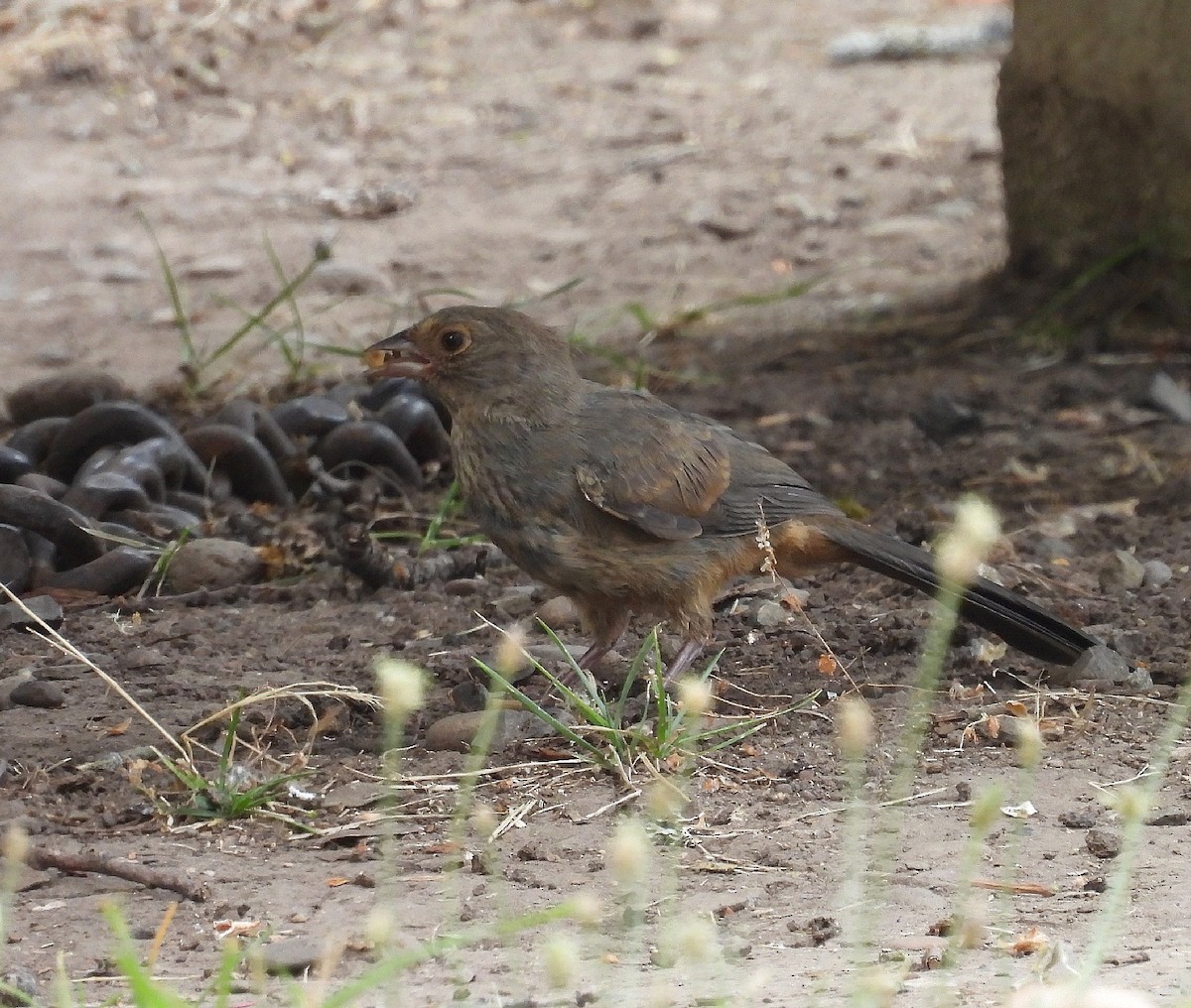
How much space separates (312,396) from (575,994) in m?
3.60

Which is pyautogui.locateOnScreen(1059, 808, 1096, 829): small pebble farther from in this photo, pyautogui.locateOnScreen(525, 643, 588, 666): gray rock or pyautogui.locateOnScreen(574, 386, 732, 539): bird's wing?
pyautogui.locateOnScreen(525, 643, 588, 666): gray rock

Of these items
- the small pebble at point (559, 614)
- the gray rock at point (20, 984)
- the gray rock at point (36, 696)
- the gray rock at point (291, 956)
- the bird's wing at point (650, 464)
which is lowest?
the small pebble at point (559, 614)

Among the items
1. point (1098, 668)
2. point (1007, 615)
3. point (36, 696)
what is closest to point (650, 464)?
point (1007, 615)

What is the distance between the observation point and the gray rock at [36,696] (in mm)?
4035

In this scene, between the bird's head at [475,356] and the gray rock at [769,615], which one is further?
the gray rock at [769,615]

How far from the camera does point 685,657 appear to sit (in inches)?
166

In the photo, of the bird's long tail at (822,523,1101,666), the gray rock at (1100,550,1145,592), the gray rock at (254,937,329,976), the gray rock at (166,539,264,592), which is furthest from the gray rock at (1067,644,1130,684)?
the gray rock at (166,539,264,592)

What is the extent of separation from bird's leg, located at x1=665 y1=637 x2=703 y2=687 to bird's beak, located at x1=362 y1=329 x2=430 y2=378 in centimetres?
93

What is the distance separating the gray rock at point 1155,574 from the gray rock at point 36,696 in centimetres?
278

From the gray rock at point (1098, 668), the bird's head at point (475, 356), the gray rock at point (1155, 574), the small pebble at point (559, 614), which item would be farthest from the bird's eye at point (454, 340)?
the gray rock at point (1155, 574)

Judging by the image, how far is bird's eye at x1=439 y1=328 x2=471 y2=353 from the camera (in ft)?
14.4

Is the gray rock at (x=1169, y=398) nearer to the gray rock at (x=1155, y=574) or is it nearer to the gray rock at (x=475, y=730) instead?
the gray rock at (x=1155, y=574)

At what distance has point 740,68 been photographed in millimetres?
11617

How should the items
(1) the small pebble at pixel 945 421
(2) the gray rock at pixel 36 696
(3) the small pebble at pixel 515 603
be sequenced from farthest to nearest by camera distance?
(1) the small pebble at pixel 945 421 < (3) the small pebble at pixel 515 603 < (2) the gray rock at pixel 36 696
